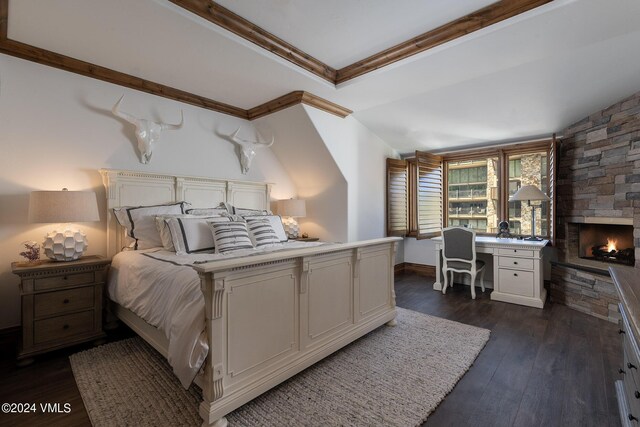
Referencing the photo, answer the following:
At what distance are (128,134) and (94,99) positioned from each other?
1.32 feet

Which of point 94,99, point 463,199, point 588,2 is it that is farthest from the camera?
point 463,199

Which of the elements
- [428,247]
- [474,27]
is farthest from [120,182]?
[428,247]

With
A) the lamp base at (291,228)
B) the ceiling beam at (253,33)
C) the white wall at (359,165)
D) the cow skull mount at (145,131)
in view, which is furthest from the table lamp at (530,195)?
the cow skull mount at (145,131)

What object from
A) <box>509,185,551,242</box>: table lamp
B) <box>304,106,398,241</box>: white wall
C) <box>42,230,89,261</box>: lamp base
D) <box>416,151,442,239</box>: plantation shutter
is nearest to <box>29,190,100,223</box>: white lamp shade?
<box>42,230,89,261</box>: lamp base

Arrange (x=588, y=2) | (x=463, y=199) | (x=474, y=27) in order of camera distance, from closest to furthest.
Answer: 1. (x=588, y=2)
2. (x=474, y=27)
3. (x=463, y=199)

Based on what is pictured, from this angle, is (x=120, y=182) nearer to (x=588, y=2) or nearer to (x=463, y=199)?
(x=588, y=2)

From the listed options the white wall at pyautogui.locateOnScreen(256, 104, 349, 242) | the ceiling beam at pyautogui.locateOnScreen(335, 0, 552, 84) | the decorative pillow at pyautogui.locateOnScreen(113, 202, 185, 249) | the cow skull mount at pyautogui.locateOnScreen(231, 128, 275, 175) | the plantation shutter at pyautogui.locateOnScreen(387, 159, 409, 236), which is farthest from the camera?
the plantation shutter at pyautogui.locateOnScreen(387, 159, 409, 236)

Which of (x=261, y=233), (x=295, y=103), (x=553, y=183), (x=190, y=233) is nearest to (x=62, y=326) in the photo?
(x=190, y=233)

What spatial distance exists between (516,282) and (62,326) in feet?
14.8

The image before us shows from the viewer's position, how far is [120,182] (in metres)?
2.95

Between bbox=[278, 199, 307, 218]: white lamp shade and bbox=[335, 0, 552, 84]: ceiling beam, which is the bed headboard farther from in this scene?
bbox=[335, 0, 552, 84]: ceiling beam

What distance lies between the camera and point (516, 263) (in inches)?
141

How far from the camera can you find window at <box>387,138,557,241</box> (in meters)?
4.18

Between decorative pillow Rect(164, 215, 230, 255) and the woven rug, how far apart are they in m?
0.85
